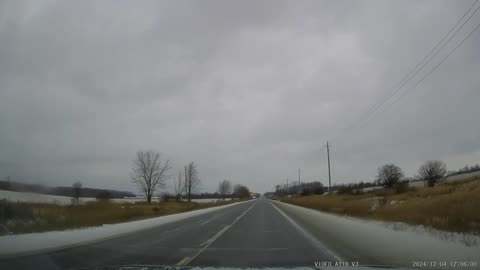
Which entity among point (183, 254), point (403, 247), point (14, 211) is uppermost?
point (14, 211)

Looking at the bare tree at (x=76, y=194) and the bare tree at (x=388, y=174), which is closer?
the bare tree at (x=76, y=194)

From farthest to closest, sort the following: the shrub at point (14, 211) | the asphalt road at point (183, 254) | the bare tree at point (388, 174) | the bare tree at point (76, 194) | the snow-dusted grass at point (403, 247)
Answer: the bare tree at point (388, 174), the bare tree at point (76, 194), the shrub at point (14, 211), the asphalt road at point (183, 254), the snow-dusted grass at point (403, 247)

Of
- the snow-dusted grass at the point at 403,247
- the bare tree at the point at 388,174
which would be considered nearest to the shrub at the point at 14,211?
the snow-dusted grass at the point at 403,247

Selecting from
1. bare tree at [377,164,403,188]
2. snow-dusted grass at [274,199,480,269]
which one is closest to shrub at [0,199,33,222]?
snow-dusted grass at [274,199,480,269]

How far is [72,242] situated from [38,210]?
10183 mm

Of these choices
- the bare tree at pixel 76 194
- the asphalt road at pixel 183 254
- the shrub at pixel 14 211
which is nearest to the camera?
the asphalt road at pixel 183 254

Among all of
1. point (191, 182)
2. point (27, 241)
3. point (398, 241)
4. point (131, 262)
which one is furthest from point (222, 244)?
point (191, 182)

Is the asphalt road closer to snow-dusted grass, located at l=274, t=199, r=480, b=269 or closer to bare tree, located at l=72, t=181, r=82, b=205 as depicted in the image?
snow-dusted grass, located at l=274, t=199, r=480, b=269

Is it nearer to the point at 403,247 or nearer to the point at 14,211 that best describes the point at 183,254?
the point at 403,247

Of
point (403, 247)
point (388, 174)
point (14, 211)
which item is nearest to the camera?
point (403, 247)

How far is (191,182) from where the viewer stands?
110938mm

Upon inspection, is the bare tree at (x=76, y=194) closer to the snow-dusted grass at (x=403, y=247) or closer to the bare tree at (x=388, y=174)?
the snow-dusted grass at (x=403, y=247)

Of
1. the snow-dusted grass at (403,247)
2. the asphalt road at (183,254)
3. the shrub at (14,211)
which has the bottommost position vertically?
the asphalt road at (183,254)

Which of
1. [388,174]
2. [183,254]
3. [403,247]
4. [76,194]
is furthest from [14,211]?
[388,174]
